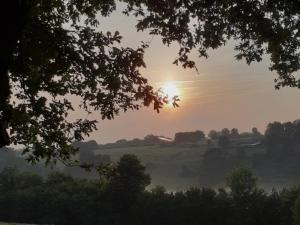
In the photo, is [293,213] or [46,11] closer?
[46,11]

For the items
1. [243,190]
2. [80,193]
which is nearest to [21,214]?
[80,193]

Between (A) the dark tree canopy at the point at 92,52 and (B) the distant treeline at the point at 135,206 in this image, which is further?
(B) the distant treeline at the point at 135,206

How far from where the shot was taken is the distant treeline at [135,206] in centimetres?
9044

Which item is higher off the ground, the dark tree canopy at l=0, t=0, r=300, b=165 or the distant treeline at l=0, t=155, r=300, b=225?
the dark tree canopy at l=0, t=0, r=300, b=165

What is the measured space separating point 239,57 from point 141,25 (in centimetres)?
531

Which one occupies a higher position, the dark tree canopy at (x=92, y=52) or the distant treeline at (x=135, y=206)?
the dark tree canopy at (x=92, y=52)

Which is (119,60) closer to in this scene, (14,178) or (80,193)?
(80,193)

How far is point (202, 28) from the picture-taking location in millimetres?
16922

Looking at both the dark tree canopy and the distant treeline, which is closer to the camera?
the dark tree canopy

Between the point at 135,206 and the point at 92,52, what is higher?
the point at 92,52

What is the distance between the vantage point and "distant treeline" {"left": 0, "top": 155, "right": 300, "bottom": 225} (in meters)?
90.4

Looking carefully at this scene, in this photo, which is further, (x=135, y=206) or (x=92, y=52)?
(x=135, y=206)

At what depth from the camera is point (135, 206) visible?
305 ft

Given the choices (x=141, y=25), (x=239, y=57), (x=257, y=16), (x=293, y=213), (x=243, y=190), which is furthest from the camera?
(x=243, y=190)
